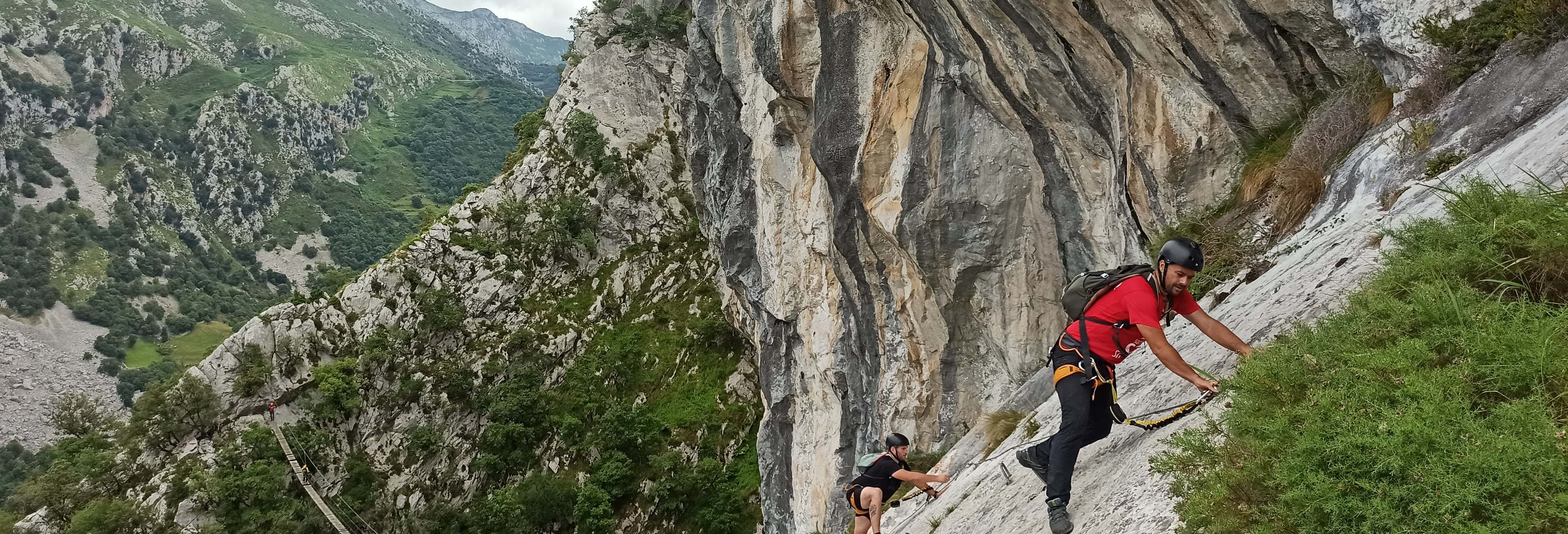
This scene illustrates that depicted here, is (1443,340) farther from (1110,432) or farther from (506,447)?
(506,447)

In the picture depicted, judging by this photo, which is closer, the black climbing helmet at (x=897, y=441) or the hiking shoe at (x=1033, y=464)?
the hiking shoe at (x=1033, y=464)

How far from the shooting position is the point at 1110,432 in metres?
5.75

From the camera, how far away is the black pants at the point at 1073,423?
4953mm

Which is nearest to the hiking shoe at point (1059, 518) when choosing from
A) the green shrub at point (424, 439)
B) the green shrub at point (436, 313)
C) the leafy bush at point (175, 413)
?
the green shrub at point (424, 439)

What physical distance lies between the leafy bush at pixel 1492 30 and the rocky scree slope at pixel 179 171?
4274 inches

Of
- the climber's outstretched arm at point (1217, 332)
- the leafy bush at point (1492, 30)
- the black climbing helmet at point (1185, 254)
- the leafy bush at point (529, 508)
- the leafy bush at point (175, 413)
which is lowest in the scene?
the leafy bush at point (529, 508)

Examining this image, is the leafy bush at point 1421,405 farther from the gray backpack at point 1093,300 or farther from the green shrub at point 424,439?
the green shrub at point 424,439

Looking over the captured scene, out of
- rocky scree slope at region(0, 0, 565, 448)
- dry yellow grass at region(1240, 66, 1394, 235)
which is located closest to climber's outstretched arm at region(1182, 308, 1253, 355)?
dry yellow grass at region(1240, 66, 1394, 235)

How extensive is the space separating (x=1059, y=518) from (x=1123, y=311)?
151cm

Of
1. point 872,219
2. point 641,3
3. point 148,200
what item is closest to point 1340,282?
point 872,219

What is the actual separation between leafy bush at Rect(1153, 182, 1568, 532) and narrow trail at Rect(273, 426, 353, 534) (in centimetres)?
4304

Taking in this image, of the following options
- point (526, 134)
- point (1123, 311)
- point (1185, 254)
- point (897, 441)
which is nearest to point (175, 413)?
point (526, 134)

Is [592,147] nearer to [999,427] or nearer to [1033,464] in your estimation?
[999,427]

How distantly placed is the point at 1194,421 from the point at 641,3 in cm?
5497
